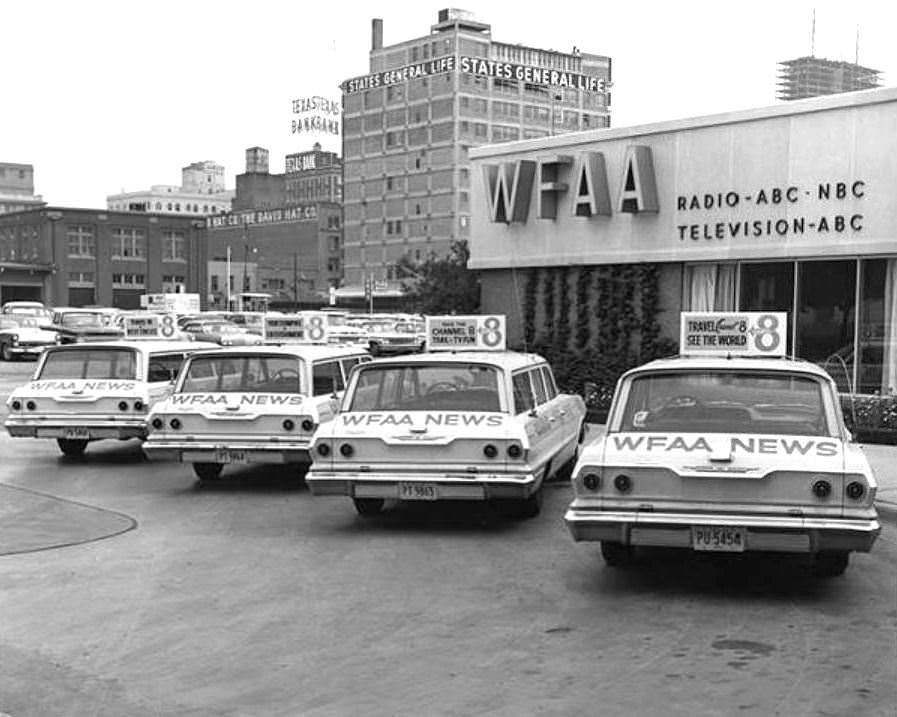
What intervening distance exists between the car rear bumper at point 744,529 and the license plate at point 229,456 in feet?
17.1

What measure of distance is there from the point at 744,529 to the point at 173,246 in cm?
10505

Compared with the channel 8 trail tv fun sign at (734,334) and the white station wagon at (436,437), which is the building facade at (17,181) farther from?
the channel 8 trail tv fun sign at (734,334)

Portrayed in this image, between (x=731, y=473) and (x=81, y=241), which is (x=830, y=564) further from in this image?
(x=81, y=241)

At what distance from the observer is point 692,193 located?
20.6 m

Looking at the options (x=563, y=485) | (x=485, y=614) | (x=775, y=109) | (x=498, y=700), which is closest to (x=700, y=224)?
(x=775, y=109)

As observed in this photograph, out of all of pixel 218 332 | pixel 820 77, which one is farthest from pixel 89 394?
pixel 820 77

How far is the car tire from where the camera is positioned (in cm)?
790

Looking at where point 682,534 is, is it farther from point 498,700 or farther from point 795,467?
point 498,700

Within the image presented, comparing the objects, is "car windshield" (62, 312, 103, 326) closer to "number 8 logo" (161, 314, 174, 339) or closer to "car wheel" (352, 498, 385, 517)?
"number 8 logo" (161, 314, 174, 339)

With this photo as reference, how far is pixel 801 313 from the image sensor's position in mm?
19219

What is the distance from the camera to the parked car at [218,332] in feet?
133

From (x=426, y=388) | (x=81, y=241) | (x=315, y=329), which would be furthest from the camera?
(x=81, y=241)

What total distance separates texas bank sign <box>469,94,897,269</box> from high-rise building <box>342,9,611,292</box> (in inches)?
3922

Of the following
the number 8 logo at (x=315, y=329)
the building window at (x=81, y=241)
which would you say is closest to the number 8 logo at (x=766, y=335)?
the number 8 logo at (x=315, y=329)
